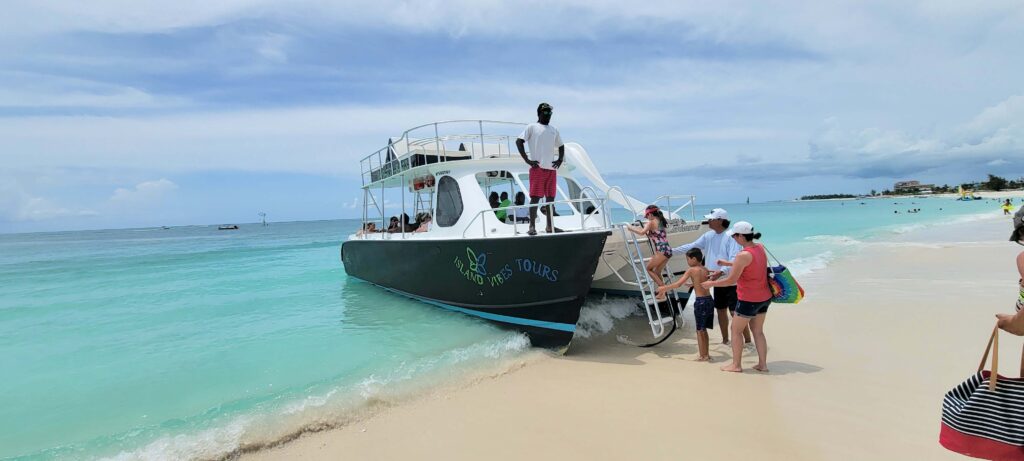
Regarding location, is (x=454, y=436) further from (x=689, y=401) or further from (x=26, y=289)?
(x=26, y=289)

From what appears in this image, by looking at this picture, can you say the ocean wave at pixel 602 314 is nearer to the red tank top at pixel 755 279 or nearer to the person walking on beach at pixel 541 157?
the person walking on beach at pixel 541 157

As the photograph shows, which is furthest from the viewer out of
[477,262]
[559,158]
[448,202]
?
[448,202]

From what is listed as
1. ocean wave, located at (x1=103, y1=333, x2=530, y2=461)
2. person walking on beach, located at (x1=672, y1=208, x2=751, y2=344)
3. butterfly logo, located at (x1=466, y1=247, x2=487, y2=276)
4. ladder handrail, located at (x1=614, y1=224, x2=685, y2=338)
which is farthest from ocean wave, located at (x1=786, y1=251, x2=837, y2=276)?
ocean wave, located at (x1=103, y1=333, x2=530, y2=461)

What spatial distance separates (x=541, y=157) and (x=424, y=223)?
363 cm

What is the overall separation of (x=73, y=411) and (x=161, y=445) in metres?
1.98

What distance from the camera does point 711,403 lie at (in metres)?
4.60

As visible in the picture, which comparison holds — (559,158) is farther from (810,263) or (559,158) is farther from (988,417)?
(810,263)

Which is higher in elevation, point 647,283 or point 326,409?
point 647,283

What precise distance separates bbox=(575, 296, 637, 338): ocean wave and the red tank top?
2849mm

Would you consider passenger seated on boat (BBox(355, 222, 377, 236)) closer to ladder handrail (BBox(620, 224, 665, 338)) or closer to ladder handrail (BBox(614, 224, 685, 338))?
ladder handrail (BBox(614, 224, 685, 338))

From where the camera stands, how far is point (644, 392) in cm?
498

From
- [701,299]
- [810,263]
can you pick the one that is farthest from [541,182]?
[810,263]

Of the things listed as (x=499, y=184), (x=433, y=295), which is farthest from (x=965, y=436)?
(x=499, y=184)

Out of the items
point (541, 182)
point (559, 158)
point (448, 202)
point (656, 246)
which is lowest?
point (656, 246)
